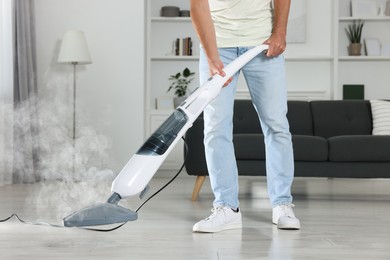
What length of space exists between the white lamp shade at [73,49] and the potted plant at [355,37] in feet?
7.72

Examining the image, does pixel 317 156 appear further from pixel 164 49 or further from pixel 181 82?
pixel 164 49

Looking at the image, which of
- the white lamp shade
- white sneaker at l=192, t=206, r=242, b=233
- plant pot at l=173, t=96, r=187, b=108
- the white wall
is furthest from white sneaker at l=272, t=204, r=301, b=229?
plant pot at l=173, t=96, r=187, b=108

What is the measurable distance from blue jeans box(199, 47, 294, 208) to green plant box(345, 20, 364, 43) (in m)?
3.81

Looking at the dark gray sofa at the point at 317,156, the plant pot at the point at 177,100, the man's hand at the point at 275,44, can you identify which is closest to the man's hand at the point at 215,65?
the man's hand at the point at 275,44

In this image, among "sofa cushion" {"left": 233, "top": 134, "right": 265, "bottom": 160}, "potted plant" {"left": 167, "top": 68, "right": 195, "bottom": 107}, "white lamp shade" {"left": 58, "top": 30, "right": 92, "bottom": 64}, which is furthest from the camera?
"potted plant" {"left": 167, "top": 68, "right": 195, "bottom": 107}

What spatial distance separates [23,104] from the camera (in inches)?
194

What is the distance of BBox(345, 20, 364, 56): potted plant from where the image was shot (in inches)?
237

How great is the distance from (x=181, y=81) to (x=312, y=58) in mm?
1175

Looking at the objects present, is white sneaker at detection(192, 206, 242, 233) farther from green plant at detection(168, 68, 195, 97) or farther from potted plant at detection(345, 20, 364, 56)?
potted plant at detection(345, 20, 364, 56)

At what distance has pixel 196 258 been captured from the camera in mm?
1808

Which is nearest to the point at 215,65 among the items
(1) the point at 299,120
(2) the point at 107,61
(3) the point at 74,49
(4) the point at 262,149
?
(4) the point at 262,149

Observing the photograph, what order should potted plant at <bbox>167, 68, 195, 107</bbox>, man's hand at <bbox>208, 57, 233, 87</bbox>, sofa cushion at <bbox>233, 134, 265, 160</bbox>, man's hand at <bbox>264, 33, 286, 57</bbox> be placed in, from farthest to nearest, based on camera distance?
potted plant at <bbox>167, 68, 195, 107</bbox> < sofa cushion at <bbox>233, 134, 265, 160</bbox> < man's hand at <bbox>264, 33, 286, 57</bbox> < man's hand at <bbox>208, 57, 233, 87</bbox>

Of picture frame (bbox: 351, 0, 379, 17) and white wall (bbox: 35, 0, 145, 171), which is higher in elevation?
picture frame (bbox: 351, 0, 379, 17)

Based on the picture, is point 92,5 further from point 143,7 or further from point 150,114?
point 150,114
